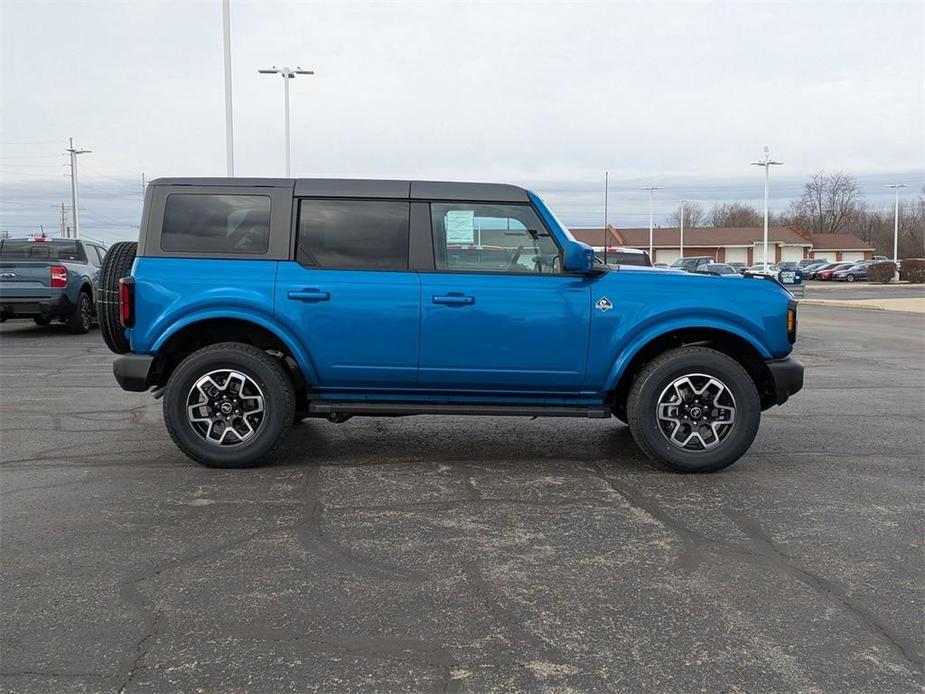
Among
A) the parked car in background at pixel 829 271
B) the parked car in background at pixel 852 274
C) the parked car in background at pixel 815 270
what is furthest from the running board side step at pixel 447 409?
the parked car in background at pixel 815 270

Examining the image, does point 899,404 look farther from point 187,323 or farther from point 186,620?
point 186,620

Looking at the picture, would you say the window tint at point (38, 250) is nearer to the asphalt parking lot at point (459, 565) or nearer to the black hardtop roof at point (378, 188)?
the asphalt parking lot at point (459, 565)

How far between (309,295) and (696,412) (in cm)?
277

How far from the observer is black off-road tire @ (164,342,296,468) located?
554cm

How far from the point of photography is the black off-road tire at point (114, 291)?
19.1ft

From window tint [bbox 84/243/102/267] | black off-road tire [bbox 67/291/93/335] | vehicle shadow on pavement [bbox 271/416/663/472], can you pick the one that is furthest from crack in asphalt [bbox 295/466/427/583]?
window tint [bbox 84/243/102/267]

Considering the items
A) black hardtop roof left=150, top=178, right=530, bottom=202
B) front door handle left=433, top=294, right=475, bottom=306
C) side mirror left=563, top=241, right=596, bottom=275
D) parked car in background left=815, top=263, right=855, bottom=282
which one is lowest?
front door handle left=433, top=294, right=475, bottom=306

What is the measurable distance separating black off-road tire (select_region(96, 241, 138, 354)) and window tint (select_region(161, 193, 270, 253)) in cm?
46

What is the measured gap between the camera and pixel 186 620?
10.9ft

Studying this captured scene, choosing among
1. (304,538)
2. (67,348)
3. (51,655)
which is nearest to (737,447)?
(304,538)

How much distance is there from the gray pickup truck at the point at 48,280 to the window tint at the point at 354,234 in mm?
10001

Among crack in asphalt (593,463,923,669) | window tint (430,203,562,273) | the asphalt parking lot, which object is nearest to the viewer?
the asphalt parking lot

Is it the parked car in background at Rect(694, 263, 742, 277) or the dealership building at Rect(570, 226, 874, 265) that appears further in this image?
the dealership building at Rect(570, 226, 874, 265)

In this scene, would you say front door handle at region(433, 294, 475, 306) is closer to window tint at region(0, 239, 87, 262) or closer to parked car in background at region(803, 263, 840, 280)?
window tint at region(0, 239, 87, 262)
